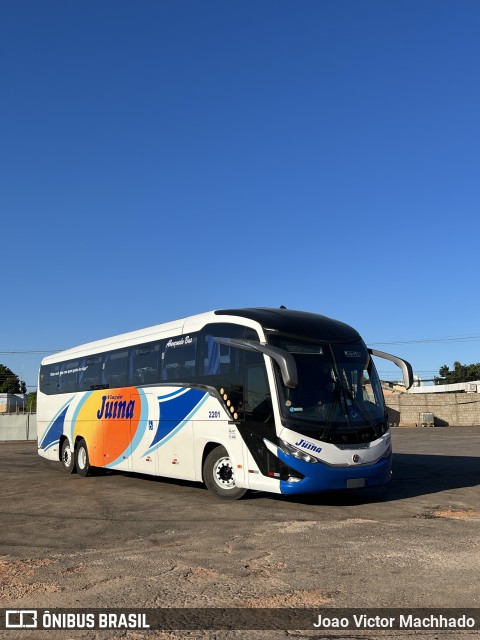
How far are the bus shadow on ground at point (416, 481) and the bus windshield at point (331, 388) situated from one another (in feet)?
4.84

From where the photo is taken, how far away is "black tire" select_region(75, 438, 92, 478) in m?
16.9

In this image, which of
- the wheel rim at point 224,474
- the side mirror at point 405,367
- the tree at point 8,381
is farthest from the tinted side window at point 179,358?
the tree at point 8,381

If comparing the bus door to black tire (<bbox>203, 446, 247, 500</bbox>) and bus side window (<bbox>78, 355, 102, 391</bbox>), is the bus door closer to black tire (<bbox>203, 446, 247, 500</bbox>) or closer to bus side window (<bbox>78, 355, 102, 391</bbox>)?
black tire (<bbox>203, 446, 247, 500</bbox>)

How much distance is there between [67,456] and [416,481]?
9661mm

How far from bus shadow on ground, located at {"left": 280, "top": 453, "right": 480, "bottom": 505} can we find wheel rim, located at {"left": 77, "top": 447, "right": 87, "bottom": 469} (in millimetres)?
7271

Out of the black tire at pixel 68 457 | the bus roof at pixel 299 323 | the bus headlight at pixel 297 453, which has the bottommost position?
the black tire at pixel 68 457

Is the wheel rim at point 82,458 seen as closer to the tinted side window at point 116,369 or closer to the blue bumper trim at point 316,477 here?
the tinted side window at point 116,369

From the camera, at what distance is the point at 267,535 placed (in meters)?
8.16

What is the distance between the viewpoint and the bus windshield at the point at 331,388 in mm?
10562

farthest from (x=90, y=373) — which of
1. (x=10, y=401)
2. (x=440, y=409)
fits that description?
(x=10, y=401)

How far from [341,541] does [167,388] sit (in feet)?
21.2

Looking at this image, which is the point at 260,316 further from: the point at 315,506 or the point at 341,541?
the point at 341,541

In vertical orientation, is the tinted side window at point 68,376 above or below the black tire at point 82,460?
above

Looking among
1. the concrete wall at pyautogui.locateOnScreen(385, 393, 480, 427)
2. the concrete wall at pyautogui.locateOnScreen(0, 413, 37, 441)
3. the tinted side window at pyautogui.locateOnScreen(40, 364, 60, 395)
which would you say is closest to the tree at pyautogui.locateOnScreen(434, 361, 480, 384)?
the concrete wall at pyautogui.locateOnScreen(385, 393, 480, 427)
